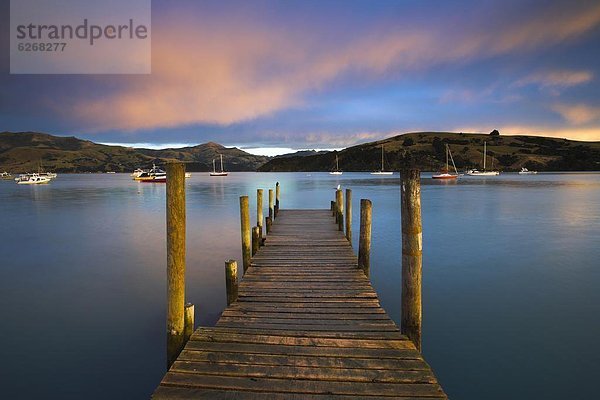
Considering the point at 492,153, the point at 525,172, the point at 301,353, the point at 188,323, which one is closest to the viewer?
the point at 301,353

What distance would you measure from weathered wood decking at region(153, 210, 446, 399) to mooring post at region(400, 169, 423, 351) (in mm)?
279

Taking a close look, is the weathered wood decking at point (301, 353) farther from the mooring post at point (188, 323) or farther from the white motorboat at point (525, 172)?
the white motorboat at point (525, 172)

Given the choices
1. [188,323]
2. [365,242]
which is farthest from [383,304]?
[188,323]

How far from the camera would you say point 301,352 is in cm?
455

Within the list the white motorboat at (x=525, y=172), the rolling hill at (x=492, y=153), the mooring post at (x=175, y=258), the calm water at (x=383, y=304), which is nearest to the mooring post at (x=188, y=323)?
the mooring post at (x=175, y=258)

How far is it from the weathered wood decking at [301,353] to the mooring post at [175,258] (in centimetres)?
34

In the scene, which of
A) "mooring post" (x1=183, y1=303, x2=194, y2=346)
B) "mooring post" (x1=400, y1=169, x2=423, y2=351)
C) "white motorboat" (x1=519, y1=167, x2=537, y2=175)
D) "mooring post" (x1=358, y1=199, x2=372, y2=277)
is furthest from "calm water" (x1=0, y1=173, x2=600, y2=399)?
"white motorboat" (x1=519, y1=167, x2=537, y2=175)

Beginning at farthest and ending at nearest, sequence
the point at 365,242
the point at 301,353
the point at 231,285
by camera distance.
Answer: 1. the point at 365,242
2. the point at 231,285
3. the point at 301,353

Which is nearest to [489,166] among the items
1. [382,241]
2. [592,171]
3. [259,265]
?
[592,171]

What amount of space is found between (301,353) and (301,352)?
2 centimetres

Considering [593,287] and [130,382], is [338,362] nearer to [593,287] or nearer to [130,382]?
[130,382]

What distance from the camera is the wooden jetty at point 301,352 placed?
3.86 meters

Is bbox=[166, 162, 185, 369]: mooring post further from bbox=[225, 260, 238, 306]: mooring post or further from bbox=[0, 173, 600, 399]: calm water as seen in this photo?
bbox=[0, 173, 600, 399]: calm water

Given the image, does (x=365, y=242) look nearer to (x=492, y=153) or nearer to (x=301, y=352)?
(x=301, y=352)
